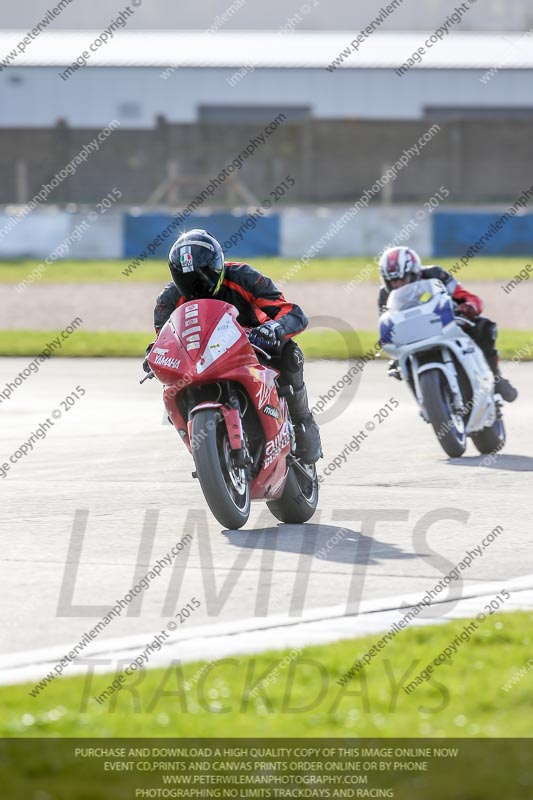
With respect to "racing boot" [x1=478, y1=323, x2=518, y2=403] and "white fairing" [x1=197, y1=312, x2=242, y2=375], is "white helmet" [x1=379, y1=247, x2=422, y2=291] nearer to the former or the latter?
"racing boot" [x1=478, y1=323, x2=518, y2=403]

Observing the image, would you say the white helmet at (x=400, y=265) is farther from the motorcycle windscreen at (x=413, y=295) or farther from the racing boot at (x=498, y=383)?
the racing boot at (x=498, y=383)

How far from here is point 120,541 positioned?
335 inches

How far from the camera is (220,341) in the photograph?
854 centimetres

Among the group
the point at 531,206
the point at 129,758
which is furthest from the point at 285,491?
the point at 531,206

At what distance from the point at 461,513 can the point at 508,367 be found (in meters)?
9.73

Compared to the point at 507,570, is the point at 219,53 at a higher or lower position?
higher

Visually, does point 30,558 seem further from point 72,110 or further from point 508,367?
point 72,110

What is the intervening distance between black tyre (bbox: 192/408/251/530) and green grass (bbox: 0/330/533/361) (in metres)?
11.4

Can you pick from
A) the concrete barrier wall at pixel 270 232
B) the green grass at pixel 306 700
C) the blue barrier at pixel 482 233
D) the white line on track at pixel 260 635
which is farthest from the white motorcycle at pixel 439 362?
the blue barrier at pixel 482 233

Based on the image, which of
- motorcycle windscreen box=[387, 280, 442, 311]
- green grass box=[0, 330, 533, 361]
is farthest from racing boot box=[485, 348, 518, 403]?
green grass box=[0, 330, 533, 361]

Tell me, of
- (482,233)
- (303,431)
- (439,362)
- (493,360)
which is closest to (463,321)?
(493,360)

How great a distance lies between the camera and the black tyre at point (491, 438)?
1245 centimetres

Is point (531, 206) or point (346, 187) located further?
point (346, 187)

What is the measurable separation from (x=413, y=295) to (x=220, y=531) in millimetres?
3974
